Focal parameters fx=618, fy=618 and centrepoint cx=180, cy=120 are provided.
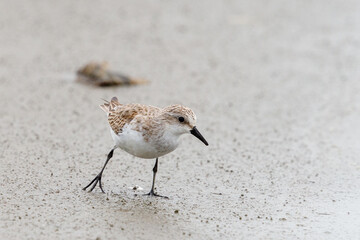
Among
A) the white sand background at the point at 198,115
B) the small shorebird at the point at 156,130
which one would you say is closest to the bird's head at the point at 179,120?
the small shorebird at the point at 156,130

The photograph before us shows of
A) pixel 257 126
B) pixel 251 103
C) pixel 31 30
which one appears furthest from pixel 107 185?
pixel 31 30

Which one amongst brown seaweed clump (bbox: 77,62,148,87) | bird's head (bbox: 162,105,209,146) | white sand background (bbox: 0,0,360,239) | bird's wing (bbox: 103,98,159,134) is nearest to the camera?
white sand background (bbox: 0,0,360,239)

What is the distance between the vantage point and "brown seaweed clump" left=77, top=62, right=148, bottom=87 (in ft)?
25.4

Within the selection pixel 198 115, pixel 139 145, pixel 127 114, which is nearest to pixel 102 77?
pixel 198 115

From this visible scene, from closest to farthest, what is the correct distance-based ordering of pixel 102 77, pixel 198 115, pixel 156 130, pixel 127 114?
pixel 156 130 → pixel 127 114 → pixel 198 115 → pixel 102 77

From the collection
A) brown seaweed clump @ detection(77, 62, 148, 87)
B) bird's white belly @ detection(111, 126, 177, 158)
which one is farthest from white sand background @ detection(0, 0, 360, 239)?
bird's white belly @ detection(111, 126, 177, 158)

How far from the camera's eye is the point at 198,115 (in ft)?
23.2

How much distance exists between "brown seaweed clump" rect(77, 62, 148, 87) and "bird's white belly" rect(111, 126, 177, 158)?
2.94 metres

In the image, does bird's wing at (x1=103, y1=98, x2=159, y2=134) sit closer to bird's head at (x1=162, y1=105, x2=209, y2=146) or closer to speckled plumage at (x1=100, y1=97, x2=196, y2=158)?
speckled plumage at (x1=100, y1=97, x2=196, y2=158)

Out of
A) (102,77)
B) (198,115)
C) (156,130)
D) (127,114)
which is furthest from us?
(102,77)

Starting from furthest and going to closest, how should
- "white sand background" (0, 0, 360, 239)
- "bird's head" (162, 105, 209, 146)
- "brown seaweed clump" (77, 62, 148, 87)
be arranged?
"brown seaweed clump" (77, 62, 148, 87), "bird's head" (162, 105, 209, 146), "white sand background" (0, 0, 360, 239)

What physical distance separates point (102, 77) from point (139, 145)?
3195 millimetres

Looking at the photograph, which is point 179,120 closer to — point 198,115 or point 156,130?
point 156,130

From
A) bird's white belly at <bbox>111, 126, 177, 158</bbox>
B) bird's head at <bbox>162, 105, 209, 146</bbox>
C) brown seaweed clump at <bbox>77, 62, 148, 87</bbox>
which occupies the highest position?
brown seaweed clump at <bbox>77, 62, 148, 87</bbox>
